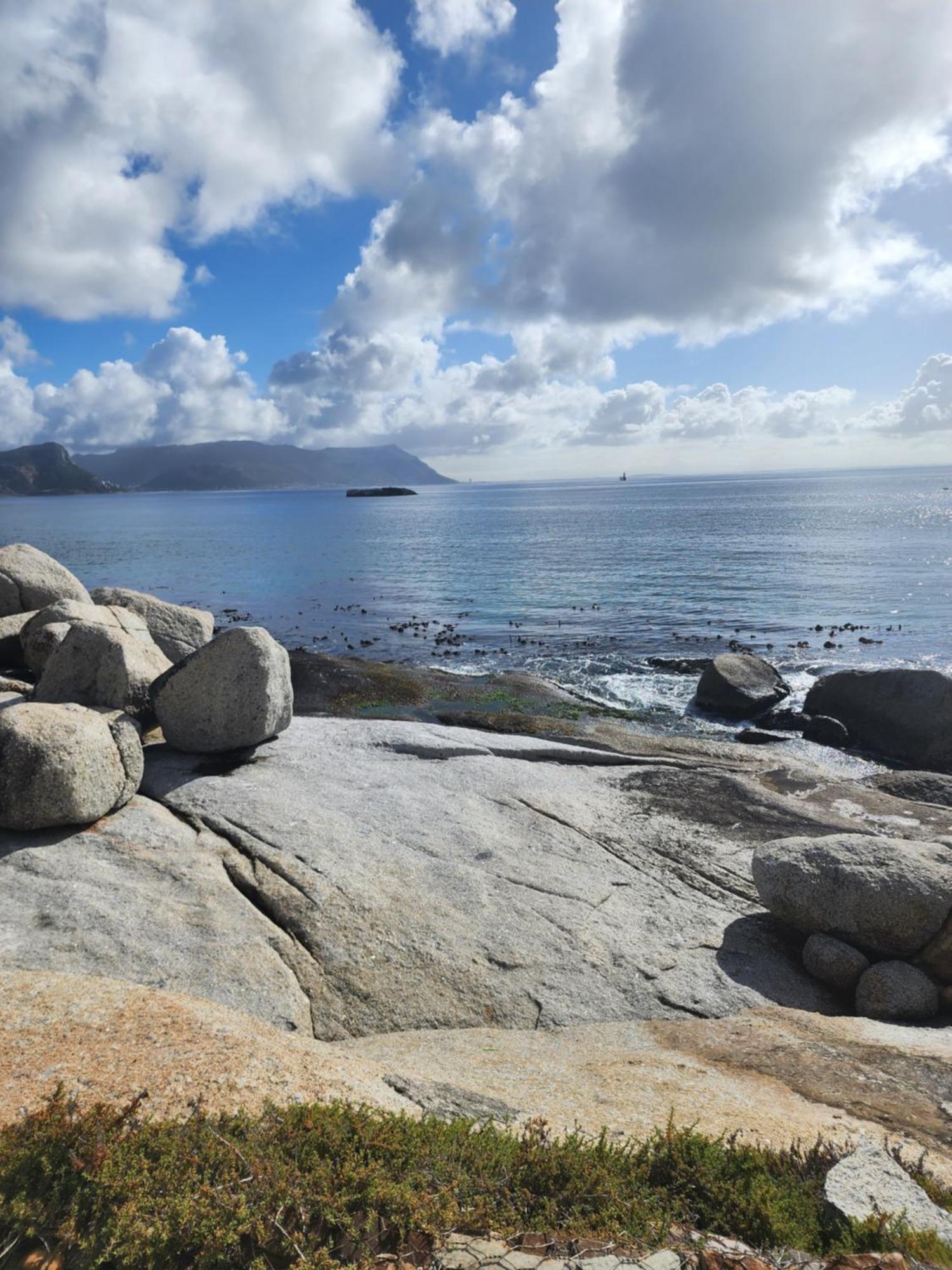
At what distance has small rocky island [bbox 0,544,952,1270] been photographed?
21.8 feet

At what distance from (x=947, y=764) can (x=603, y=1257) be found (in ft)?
74.8

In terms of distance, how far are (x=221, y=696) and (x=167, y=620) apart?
9059 mm

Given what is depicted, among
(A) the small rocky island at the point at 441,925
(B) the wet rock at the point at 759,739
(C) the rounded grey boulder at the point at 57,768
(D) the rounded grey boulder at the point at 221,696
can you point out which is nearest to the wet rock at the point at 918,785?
(A) the small rocky island at the point at 441,925

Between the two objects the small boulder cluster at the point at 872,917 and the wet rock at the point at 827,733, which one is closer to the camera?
the small boulder cluster at the point at 872,917

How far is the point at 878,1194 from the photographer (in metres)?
5.06

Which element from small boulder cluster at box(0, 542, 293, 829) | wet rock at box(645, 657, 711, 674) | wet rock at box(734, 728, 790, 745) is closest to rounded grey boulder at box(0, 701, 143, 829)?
small boulder cluster at box(0, 542, 293, 829)

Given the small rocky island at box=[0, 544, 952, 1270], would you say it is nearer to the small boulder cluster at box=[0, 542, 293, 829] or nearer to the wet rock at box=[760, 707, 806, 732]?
the small boulder cluster at box=[0, 542, 293, 829]

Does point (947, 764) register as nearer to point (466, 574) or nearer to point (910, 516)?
point (466, 574)

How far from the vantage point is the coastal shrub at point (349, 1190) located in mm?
4172

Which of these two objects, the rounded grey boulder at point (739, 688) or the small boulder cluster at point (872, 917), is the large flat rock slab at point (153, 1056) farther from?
the rounded grey boulder at point (739, 688)

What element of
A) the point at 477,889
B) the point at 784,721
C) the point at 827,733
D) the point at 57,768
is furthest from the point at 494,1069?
the point at 784,721

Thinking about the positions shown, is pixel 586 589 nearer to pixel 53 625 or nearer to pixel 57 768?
pixel 53 625

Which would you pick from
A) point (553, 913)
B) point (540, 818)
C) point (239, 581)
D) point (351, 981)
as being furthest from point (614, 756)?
point (239, 581)

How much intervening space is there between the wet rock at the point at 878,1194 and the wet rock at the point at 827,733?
21.0m
